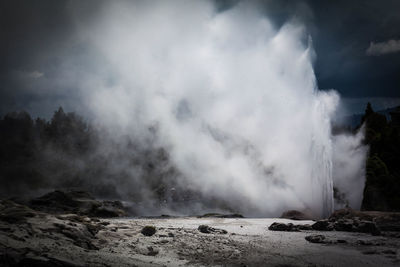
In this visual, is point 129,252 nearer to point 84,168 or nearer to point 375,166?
point 375,166

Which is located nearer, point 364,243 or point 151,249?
point 151,249

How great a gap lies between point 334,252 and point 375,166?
25.1 metres

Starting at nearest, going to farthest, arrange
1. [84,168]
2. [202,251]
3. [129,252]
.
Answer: [129,252] < [202,251] < [84,168]

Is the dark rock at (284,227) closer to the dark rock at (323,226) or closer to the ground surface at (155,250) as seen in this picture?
the dark rock at (323,226)

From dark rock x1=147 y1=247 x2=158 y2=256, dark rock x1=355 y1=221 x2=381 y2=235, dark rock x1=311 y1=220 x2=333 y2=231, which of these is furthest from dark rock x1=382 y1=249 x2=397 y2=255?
dark rock x1=147 y1=247 x2=158 y2=256

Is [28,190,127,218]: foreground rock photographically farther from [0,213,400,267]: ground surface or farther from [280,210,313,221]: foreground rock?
[0,213,400,267]: ground surface

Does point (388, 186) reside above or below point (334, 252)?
above

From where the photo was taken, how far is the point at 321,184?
3556 cm

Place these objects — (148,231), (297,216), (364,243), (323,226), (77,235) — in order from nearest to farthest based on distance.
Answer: (77,235)
(364,243)
(148,231)
(323,226)
(297,216)

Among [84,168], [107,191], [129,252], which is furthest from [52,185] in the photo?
[129,252]

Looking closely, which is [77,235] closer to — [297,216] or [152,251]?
[152,251]

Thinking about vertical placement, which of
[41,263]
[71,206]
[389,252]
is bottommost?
[71,206]

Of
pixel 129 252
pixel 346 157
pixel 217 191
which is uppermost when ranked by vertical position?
pixel 346 157

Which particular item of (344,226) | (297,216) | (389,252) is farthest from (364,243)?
(297,216)
